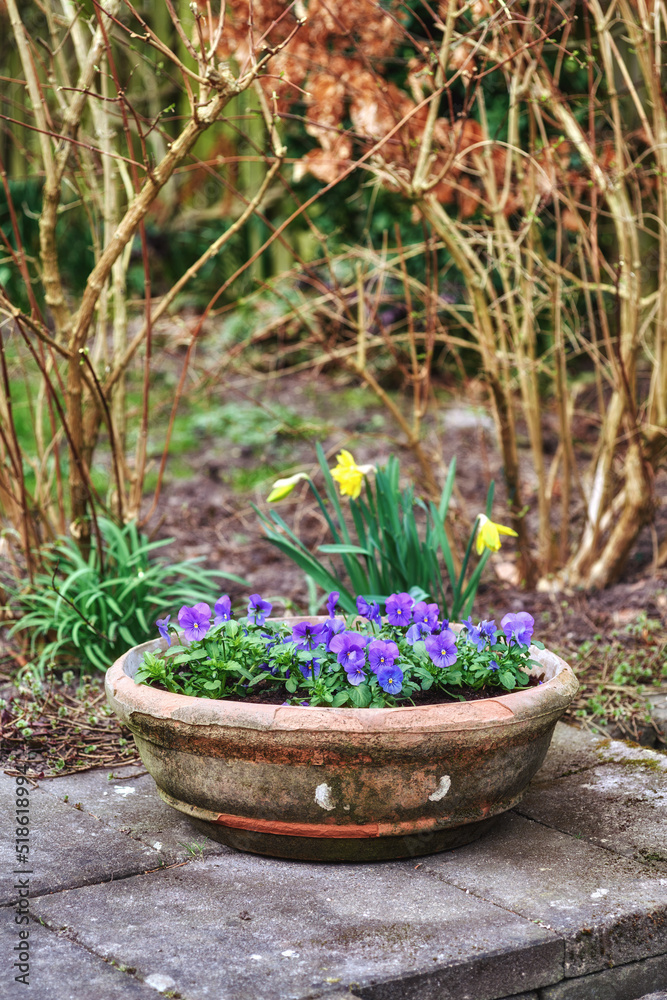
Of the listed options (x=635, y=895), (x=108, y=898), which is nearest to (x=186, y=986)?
(x=108, y=898)

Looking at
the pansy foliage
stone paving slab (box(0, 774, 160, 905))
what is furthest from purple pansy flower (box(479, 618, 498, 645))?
stone paving slab (box(0, 774, 160, 905))

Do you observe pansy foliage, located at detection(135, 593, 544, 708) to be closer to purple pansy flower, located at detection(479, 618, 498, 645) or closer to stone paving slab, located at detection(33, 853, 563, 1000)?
purple pansy flower, located at detection(479, 618, 498, 645)

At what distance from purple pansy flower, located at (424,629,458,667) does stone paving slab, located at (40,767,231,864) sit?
24.7 inches

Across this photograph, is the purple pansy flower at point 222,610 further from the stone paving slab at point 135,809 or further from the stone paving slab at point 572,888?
the stone paving slab at point 572,888

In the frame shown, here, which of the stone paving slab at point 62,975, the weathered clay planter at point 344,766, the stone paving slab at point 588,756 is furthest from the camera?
the stone paving slab at point 588,756

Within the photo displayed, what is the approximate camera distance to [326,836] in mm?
2008

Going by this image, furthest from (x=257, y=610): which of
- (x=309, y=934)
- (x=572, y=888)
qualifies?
(x=572, y=888)

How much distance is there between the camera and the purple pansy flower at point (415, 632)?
220 centimetres

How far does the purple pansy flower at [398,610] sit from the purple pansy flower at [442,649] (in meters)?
0.23

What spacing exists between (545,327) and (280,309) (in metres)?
1.94

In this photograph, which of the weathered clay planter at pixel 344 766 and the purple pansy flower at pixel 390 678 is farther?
the purple pansy flower at pixel 390 678

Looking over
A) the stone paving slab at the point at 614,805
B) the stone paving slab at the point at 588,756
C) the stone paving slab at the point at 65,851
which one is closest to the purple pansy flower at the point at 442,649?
the stone paving slab at the point at 614,805

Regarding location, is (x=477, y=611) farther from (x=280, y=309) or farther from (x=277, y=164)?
(x=280, y=309)

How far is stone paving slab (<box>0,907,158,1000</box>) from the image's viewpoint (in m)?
1.59
